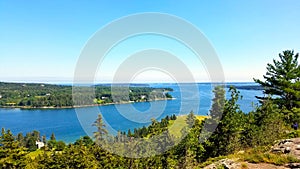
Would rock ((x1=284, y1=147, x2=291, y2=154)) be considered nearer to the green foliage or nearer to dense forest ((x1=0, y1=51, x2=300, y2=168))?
dense forest ((x1=0, y1=51, x2=300, y2=168))

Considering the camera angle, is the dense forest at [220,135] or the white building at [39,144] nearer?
the dense forest at [220,135]

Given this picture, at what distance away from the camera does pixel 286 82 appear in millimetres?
15812

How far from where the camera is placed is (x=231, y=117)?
9.29m

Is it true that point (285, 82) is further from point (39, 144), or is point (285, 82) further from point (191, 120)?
point (39, 144)

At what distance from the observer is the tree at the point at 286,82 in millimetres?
15774

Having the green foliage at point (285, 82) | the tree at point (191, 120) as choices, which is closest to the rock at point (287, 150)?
the tree at point (191, 120)

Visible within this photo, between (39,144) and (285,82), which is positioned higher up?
(285,82)

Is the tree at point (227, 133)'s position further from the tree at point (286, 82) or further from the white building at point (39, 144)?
the white building at point (39, 144)

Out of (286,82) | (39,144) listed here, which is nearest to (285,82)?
(286,82)

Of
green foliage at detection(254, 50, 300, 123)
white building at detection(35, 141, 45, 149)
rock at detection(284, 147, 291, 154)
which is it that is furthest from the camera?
A: white building at detection(35, 141, 45, 149)

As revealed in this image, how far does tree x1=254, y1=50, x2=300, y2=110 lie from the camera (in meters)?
15.8

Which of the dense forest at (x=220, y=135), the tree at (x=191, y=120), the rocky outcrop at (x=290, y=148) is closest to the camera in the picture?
the rocky outcrop at (x=290, y=148)

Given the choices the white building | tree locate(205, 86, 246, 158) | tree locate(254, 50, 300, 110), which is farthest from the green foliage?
the white building

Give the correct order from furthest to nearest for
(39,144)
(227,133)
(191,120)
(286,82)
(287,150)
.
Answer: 1. (39,144)
2. (286,82)
3. (191,120)
4. (227,133)
5. (287,150)
